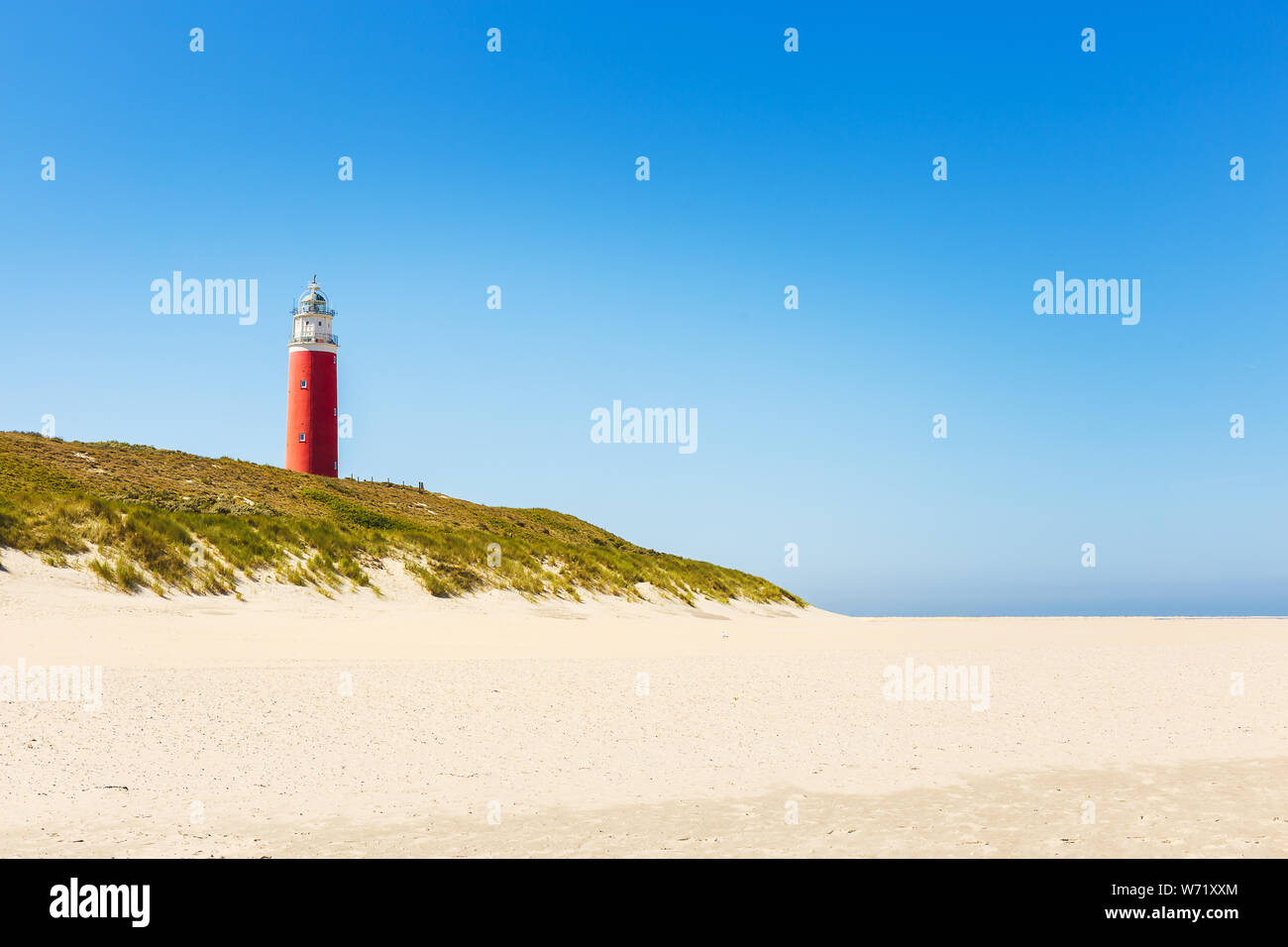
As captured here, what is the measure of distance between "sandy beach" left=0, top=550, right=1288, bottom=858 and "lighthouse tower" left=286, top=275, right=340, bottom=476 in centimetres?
3310

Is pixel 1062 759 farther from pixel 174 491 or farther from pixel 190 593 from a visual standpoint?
pixel 174 491

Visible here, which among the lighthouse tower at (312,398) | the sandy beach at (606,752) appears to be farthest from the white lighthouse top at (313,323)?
the sandy beach at (606,752)

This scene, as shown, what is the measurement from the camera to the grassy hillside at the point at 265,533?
2620 centimetres

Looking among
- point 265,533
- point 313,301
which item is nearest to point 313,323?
point 313,301

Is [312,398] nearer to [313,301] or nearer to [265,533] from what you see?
[313,301]

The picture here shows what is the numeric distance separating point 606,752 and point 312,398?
160ft

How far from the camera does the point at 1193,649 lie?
24.5 m

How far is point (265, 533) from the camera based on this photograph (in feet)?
101

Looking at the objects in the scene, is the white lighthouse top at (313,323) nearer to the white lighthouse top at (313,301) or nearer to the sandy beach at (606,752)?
the white lighthouse top at (313,301)

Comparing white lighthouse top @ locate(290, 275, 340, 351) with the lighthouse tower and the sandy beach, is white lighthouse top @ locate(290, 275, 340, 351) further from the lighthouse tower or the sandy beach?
the sandy beach

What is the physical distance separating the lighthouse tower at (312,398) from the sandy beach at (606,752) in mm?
33096

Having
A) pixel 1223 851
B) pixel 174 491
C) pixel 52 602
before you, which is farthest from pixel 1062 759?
pixel 174 491

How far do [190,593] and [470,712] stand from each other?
52.0ft

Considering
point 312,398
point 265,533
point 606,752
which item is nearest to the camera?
point 606,752
